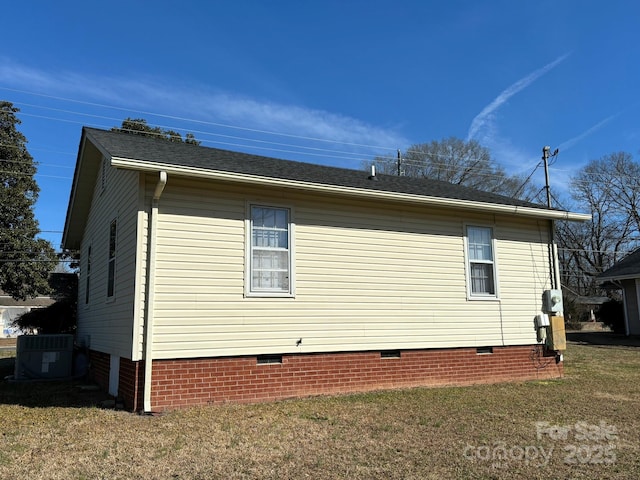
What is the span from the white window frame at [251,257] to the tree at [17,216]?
2616 cm

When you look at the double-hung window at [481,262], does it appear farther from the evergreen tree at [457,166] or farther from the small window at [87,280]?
the evergreen tree at [457,166]

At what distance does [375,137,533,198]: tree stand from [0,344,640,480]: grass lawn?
2889 centimetres

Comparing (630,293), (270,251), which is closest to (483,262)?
(270,251)

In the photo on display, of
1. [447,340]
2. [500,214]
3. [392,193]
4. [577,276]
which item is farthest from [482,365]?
[577,276]

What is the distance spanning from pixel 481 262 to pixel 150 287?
6.23 m

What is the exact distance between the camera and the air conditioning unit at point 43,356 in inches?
408

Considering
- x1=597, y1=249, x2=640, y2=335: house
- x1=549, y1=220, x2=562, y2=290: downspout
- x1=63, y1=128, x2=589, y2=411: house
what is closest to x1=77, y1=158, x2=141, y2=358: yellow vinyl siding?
x1=63, y1=128, x2=589, y2=411: house

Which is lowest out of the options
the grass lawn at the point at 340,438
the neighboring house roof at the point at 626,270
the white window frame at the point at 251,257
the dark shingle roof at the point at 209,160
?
the grass lawn at the point at 340,438

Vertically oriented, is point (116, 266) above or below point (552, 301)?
above

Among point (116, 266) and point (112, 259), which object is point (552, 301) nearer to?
point (116, 266)

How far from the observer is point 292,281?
8.21 meters

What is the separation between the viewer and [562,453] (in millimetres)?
5082

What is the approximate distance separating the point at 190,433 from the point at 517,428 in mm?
3771

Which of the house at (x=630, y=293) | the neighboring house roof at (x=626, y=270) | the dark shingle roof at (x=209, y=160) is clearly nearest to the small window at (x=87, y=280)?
the dark shingle roof at (x=209, y=160)
